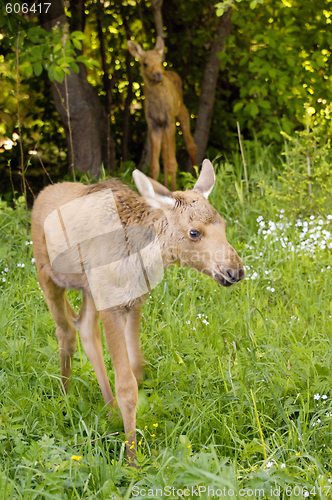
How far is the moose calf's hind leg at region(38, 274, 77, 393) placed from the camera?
300cm

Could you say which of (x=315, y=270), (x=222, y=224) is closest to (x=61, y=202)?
(x=222, y=224)

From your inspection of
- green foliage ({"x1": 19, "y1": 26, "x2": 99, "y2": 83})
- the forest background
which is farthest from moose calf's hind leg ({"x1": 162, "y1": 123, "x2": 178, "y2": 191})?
green foliage ({"x1": 19, "y1": 26, "x2": 99, "y2": 83})

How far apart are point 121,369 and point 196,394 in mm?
572

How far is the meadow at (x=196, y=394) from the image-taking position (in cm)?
216

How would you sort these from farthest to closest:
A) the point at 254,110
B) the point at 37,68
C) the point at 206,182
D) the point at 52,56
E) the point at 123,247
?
the point at 254,110 → the point at 37,68 → the point at 52,56 → the point at 206,182 → the point at 123,247

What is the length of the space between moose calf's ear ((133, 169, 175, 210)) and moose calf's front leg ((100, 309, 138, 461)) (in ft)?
2.02

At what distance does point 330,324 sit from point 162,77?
400 centimetres

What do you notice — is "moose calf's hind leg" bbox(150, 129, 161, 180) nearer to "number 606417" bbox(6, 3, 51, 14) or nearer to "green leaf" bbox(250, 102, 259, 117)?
"green leaf" bbox(250, 102, 259, 117)

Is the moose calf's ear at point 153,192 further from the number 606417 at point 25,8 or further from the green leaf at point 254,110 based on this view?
Result: the green leaf at point 254,110

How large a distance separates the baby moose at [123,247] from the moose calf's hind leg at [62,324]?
17 mm

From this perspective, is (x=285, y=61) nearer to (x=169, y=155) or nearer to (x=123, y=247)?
(x=169, y=155)

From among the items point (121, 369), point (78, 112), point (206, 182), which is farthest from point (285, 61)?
point (121, 369)

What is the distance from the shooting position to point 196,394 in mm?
2924

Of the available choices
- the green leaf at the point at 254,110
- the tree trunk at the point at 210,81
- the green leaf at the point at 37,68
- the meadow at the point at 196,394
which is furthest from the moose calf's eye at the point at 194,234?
the tree trunk at the point at 210,81
